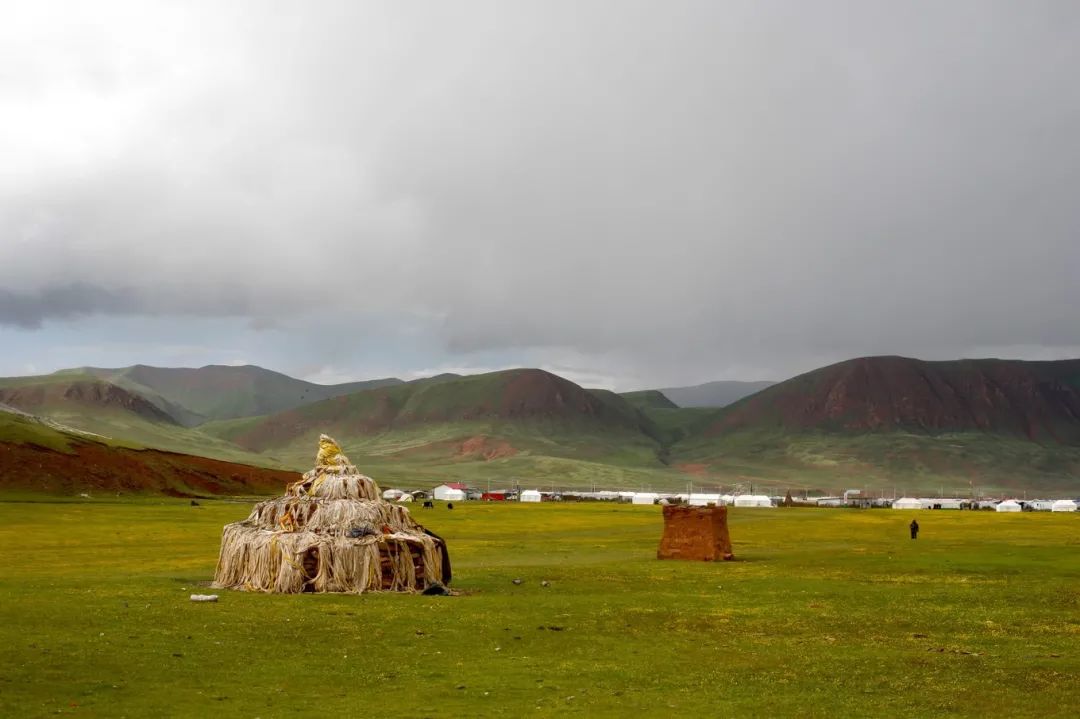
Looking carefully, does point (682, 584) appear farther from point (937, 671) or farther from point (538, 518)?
point (538, 518)

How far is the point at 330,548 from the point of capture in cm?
3083

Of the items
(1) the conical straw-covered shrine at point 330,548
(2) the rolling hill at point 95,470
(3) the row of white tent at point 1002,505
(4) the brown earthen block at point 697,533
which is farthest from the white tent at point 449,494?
(1) the conical straw-covered shrine at point 330,548

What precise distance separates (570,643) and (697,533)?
22.2 meters

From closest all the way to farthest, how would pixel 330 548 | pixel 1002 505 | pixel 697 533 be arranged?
pixel 330 548, pixel 697 533, pixel 1002 505

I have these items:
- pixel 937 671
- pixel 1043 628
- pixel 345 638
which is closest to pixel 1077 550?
pixel 1043 628

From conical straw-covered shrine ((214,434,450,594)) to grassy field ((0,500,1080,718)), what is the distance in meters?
1.29

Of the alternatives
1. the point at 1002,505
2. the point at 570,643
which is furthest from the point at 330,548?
the point at 1002,505

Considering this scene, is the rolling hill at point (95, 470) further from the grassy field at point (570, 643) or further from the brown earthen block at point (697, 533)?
the brown earthen block at point (697, 533)

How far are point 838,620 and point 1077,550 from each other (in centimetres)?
2957

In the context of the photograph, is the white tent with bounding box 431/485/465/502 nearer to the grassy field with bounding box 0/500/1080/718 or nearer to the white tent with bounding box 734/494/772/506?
→ the white tent with bounding box 734/494/772/506

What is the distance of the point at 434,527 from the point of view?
255ft

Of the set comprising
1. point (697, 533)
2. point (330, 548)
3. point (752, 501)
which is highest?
point (752, 501)

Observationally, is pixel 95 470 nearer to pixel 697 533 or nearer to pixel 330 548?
pixel 697 533

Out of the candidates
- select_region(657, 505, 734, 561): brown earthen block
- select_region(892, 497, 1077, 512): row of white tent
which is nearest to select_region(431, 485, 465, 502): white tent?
select_region(892, 497, 1077, 512): row of white tent
